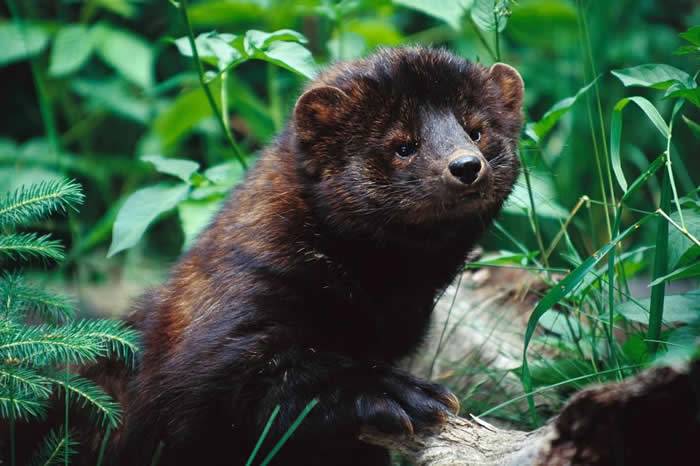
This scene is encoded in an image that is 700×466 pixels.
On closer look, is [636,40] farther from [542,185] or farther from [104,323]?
[104,323]

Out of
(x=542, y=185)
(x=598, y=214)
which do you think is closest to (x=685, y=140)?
(x=598, y=214)

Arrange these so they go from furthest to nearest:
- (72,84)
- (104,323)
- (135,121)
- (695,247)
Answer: (135,121), (72,84), (104,323), (695,247)

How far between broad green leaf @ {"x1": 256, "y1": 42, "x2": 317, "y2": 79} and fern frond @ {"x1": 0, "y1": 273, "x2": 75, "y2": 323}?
43.9 inches

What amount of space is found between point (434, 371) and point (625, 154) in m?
2.88

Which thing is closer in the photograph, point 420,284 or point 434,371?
point 420,284

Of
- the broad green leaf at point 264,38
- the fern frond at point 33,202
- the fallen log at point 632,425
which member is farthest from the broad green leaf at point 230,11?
the fallen log at point 632,425

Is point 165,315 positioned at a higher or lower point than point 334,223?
lower

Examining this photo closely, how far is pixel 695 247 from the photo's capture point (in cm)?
251

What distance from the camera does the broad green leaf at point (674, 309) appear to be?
8.62 ft

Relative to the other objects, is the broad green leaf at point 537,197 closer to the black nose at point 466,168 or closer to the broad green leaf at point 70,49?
the black nose at point 466,168

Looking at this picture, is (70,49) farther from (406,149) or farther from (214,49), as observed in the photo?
(406,149)

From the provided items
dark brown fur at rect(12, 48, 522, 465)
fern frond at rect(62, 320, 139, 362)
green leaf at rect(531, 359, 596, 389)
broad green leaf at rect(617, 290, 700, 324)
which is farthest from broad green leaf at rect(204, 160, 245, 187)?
broad green leaf at rect(617, 290, 700, 324)

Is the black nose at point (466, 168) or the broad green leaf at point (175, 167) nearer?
the black nose at point (466, 168)

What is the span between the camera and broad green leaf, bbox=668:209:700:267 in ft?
8.29
